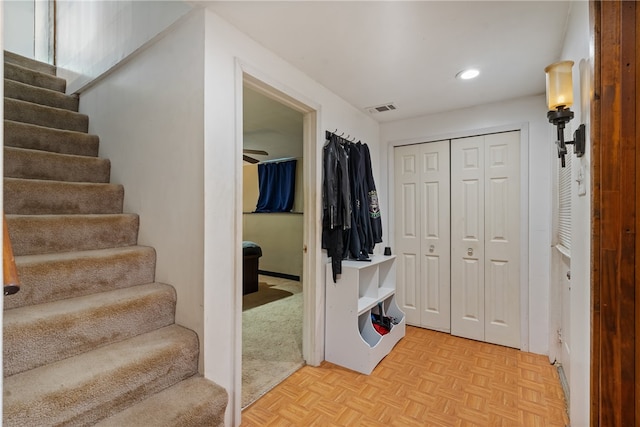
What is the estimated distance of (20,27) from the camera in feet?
10.4

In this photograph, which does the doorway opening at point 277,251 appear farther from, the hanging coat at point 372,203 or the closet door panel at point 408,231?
the closet door panel at point 408,231

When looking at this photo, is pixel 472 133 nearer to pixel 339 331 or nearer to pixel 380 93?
pixel 380 93

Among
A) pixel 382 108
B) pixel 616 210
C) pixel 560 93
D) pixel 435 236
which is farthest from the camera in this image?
pixel 435 236

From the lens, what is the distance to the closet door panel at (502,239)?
2.59 metres

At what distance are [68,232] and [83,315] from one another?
0.62 meters

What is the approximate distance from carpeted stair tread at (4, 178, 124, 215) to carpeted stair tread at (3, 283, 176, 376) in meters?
0.70

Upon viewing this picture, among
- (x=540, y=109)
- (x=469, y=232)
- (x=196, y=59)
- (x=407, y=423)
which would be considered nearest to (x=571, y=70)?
(x=540, y=109)

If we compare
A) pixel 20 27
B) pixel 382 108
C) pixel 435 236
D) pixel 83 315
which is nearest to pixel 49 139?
pixel 83 315

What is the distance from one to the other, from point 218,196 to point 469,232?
233 centimetres

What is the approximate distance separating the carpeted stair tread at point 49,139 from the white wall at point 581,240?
3.07 meters

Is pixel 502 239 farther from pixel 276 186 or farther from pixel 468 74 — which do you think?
pixel 276 186

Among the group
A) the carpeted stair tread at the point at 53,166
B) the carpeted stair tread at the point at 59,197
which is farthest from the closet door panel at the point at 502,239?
the carpeted stair tread at the point at 53,166

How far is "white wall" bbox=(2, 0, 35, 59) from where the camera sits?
10.1ft

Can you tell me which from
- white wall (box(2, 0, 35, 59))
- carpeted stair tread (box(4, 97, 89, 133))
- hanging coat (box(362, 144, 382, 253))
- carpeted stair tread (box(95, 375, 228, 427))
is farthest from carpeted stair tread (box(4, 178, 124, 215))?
white wall (box(2, 0, 35, 59))
